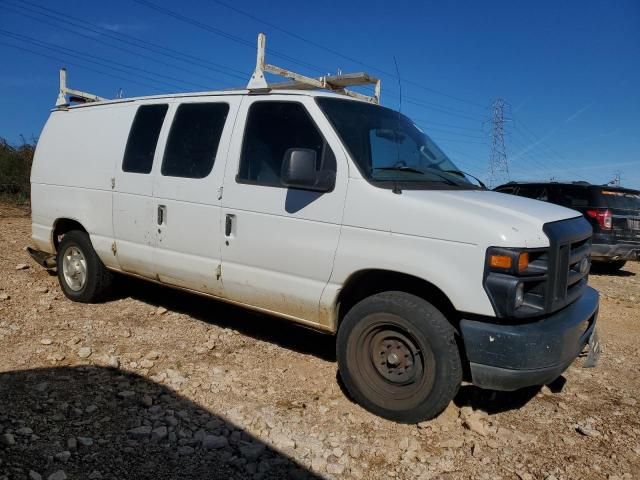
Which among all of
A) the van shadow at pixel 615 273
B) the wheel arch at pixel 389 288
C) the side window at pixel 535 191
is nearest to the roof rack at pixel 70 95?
→ the wheel arch at pixel 389 288

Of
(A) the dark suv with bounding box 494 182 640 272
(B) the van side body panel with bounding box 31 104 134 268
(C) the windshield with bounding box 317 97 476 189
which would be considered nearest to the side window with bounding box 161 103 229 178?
(B) the van side body panel with bounding box 31 104 134 268

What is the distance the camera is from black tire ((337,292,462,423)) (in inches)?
128

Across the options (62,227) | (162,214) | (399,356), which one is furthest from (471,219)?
(62,227)

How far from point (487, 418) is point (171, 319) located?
10.5 ft

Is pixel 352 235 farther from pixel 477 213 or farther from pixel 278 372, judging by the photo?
pixel 278 372

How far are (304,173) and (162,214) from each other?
1707mm

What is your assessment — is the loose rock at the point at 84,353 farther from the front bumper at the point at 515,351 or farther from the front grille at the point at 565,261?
the front grille at the point at 565,261

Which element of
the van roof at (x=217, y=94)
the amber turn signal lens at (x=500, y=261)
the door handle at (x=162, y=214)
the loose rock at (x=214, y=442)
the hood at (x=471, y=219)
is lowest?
the loose rock at (x=214, y=442)

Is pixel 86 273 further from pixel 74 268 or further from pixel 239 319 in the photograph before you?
pixel 239 319

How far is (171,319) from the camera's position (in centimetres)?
538

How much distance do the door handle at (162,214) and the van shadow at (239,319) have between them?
0.79 m

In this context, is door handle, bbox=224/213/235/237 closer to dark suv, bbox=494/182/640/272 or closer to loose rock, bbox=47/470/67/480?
loose rock, bbox=47/470/67/480

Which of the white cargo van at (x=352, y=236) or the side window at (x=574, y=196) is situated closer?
the white cargo van at (x=352, y=236)

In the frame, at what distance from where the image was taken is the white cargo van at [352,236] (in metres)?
3.13
